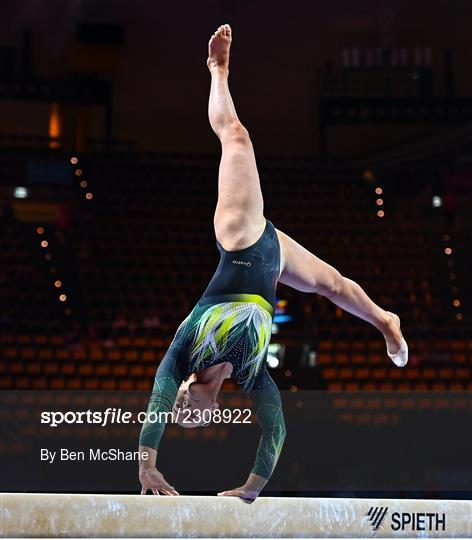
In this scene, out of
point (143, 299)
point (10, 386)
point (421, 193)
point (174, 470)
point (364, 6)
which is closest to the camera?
point (174, 470)

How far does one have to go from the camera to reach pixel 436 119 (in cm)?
1351

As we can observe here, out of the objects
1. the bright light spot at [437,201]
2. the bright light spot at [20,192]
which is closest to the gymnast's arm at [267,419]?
the bright light spot at [437,201]

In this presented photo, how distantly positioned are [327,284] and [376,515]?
134cm

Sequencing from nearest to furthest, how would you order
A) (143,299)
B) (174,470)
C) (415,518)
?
(415,518)
(174,470)
(143,299)

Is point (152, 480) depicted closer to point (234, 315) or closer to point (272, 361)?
point (234, 315)

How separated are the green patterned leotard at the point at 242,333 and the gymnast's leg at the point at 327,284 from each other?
0.18m

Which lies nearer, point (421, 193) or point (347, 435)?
point (347, 435)

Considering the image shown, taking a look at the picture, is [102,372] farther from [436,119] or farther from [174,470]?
[436,119]

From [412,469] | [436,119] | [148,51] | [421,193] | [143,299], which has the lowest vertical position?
[412,469]

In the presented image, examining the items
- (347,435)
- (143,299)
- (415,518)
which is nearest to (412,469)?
(347,435)

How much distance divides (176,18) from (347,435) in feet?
22.6

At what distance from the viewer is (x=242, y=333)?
18.0 ft

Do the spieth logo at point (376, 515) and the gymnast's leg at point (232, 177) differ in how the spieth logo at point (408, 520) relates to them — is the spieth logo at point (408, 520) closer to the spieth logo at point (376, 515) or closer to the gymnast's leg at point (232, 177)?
the spieth logo at point (376, 515)

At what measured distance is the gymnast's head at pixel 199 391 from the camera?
→ 551cm
